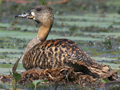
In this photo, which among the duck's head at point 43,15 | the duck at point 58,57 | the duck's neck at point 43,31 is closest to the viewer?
the duck at point 58,57

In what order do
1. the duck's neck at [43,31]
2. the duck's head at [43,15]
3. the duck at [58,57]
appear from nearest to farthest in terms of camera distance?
the duck at [58,57], the duck's head at [43,15], the duck's neck at [43,31]

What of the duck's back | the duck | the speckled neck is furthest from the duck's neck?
the duck's back

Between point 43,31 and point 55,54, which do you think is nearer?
point 55,54

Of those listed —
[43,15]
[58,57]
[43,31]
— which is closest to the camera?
[58,57]

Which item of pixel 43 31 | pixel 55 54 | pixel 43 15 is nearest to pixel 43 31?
pixel 43 31

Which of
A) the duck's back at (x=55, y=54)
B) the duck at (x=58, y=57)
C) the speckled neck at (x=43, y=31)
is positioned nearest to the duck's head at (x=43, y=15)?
the speckled neck at (x=43, y=31)

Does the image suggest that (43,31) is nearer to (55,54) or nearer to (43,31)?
(43,31)

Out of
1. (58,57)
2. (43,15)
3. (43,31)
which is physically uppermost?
(43,15)

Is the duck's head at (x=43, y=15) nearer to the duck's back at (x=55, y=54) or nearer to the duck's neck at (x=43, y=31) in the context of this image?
the duck's neck at (x=43, y=31)

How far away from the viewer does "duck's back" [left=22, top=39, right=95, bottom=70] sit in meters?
7.10

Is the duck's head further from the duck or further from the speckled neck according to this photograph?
the duck

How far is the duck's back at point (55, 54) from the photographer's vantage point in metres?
7.10

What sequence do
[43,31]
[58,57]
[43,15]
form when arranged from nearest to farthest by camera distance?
[58,57]
[43,15]
[43,31]

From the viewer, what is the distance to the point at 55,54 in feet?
23.6
